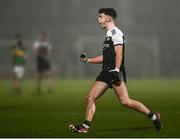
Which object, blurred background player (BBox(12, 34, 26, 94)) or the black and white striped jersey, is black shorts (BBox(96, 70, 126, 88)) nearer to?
the black and white striped jersey

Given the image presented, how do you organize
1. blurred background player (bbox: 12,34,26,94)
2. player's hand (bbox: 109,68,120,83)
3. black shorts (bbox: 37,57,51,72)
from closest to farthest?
1. player's hand (bbox: 109,68,120,83)
2. blurred background player (bbox: 12,34,26,94)
3. black shorts (bbox: 37,57,51,72)

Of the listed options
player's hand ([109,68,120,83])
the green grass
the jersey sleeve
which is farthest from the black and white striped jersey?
the green grass

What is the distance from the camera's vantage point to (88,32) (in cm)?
4656

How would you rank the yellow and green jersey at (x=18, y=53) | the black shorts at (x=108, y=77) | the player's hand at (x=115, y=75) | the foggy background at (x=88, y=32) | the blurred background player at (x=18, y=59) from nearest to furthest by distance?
the player's hand at (x=115, y=75) → the black shorts at (x=108, y=77) → the blurred background player at (x=18, y=59) → the yellow and green jersey at (x=18, y=53) → the foggy background at (x=88, y=32)

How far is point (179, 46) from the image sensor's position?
45844 mm

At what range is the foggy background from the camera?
44.9 m

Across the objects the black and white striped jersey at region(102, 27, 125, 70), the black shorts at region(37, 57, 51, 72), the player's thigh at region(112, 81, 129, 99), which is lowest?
the black shorts at region(37, 57, 51, 72)

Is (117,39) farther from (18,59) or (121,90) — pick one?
(18,59)

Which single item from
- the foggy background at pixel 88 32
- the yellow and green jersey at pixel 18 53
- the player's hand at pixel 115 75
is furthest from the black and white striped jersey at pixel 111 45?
the foggy background at pixel 88 32

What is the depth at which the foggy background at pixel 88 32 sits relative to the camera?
1767 inches

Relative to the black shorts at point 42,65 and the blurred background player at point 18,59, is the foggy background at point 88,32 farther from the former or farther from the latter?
the blurred background player at point 18,59

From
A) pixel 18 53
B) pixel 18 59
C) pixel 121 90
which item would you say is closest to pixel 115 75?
pixel 121 90

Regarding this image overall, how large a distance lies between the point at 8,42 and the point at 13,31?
1.00 meters

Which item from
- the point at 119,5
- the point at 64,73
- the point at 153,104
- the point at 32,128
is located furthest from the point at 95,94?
the point at 119,5
